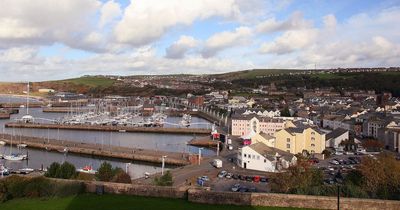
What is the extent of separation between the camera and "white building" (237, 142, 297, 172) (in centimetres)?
1838

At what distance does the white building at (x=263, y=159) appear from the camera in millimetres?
18375

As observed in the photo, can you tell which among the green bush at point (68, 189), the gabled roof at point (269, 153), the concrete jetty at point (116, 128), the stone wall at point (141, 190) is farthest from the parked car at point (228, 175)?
the concrete jetty at point (116, 128)

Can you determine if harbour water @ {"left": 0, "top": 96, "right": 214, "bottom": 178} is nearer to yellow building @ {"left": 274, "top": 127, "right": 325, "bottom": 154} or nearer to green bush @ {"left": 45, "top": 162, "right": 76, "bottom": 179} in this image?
yellow building @ {"left": 274, "top": 127, "right": 325, "bottom": 154}

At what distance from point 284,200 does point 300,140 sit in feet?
54.6

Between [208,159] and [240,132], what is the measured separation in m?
11.0

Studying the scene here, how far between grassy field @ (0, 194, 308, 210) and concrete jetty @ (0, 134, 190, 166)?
1352 cm

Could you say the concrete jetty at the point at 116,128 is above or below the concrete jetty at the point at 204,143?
above

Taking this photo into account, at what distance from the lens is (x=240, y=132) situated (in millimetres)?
32281

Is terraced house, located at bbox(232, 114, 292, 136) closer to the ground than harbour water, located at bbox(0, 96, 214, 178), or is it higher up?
higher up

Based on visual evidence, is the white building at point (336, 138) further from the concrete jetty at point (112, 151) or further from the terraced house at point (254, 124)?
the concrete jetty at point (112, 151)

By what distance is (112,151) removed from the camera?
80.4 feet

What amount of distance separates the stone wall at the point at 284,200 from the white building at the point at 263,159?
11.0 metres

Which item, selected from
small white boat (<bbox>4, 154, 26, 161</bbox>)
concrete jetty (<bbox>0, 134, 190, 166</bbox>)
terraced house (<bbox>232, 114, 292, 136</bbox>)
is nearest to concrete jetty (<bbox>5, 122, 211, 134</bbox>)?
terraced house (<bbox>232, 114, 292, 136</bbox>)

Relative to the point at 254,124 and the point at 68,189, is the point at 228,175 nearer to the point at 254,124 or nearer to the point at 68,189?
the point at 68,189
